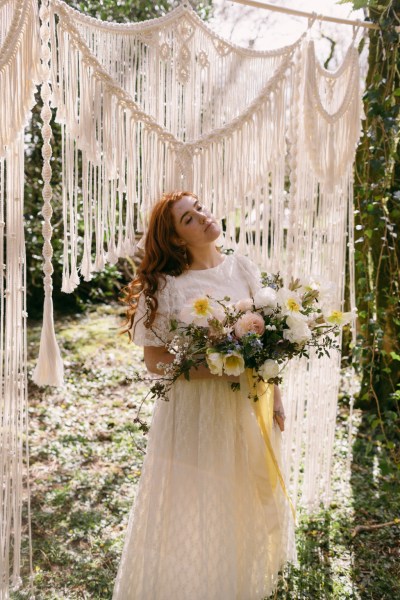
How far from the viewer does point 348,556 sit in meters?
2.46

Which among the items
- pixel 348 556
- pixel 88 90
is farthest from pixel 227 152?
pixel 348 556

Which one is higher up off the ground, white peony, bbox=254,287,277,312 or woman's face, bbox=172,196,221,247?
woman's face, bbox=172,196,221,247

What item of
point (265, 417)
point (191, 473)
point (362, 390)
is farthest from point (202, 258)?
point (362, 390)

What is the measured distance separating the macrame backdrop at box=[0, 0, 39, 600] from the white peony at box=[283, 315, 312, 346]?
2.64 ft

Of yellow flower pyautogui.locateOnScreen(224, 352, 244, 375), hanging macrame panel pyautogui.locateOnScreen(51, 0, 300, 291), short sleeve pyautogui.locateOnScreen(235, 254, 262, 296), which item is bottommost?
yellow flower pyautogui.locateOnScreen(224, 352, 244, 375)

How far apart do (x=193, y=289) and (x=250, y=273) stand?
25 centimetres

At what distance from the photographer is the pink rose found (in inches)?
65.9

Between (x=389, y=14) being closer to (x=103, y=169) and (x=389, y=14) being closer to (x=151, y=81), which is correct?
(x=151, y=81)

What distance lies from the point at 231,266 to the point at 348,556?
131cm

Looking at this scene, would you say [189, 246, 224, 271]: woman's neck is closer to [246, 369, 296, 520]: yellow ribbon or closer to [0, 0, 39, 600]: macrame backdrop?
[246, 369, 296, 520]: yellow ribbon

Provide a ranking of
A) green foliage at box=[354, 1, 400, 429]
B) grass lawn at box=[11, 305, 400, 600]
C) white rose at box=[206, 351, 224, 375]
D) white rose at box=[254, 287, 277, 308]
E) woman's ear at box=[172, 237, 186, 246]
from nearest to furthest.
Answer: white rose at box=[206, 351, 224, 375]
white rose at box=[254, 287, 277, 308]
woman's ear at box=[172, 237, 186, 246]
grass lawn at box=[11, 305, 400, 600]
green foliage at box=[354, 1, 400, 429]

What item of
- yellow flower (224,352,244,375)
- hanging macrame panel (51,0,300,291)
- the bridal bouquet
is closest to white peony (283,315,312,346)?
the bridal bouquet

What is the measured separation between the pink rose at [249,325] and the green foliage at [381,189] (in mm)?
1062

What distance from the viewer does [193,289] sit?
6.42 ft
